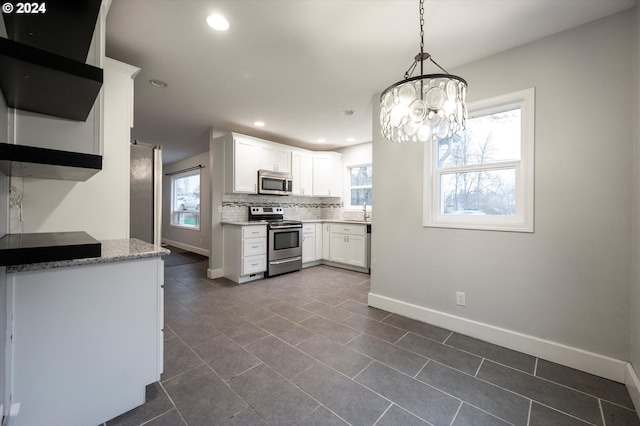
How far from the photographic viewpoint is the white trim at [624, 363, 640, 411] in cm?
149

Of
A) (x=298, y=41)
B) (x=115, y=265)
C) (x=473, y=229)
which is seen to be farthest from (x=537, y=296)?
(x=115, y=265)

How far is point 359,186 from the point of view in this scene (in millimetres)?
5418

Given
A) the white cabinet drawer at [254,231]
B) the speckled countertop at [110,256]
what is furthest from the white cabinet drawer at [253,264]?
the speckled countertop at [110,256]

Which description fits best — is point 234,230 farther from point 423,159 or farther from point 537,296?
point 537,296

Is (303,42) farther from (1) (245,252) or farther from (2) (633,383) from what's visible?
(2) (633,383)

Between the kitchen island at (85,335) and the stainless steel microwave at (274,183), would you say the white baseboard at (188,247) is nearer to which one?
the stainless steel microwave at (274,183)

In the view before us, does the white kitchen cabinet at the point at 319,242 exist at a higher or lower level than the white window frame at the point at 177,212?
lower

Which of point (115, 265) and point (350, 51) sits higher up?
point (350, 51)

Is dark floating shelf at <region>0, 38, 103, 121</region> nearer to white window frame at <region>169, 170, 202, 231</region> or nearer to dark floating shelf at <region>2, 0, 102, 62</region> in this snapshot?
dark floating shelf at <region>2, 0, 102, 62</region>

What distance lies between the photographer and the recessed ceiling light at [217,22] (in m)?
1.79

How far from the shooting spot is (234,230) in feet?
13.3

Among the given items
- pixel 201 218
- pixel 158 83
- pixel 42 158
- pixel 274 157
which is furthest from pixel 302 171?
pixel 42 158

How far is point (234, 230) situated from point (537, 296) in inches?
145

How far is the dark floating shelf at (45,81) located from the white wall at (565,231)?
2.68m
